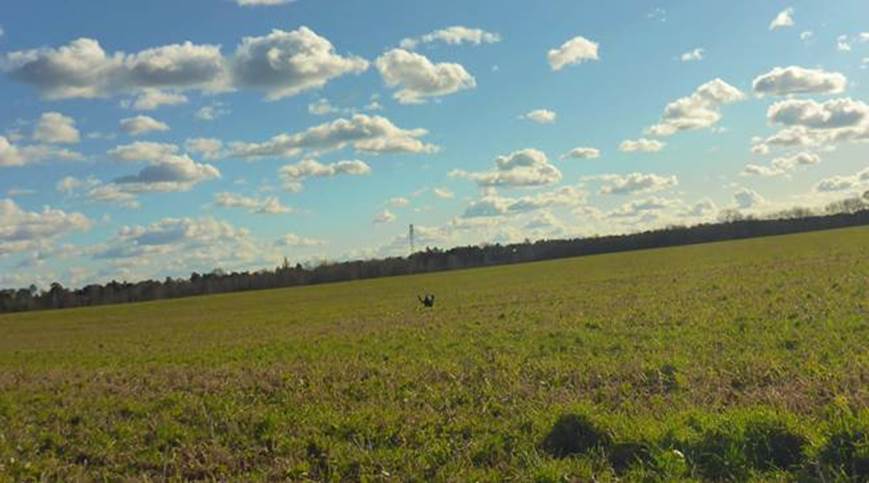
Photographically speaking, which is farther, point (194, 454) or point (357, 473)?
point (194, 454)

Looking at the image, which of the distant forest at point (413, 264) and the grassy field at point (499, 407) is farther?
the distant forest at point (413, 264)

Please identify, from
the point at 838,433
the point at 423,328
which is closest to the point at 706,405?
the point at 838,433

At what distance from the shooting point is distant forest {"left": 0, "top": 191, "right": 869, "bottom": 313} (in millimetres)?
127000

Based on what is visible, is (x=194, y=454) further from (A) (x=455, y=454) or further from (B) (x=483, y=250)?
(B) (x=483, y=250)

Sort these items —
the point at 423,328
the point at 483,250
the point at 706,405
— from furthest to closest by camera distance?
the point at 483,250 < the point at 423,328 < the point at 706,405

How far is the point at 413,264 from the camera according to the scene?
438 ft

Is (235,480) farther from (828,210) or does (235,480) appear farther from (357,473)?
(828,210)

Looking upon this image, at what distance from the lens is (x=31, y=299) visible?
434 feet

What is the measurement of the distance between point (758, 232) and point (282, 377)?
12400cm

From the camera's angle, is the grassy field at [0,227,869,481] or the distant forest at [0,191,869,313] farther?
the distant forest at [0,191,869,313]

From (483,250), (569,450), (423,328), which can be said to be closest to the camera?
(569,450)

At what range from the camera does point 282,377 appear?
14.5m

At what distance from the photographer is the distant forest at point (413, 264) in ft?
417

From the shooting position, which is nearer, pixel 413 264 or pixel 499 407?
pixel 499 407
